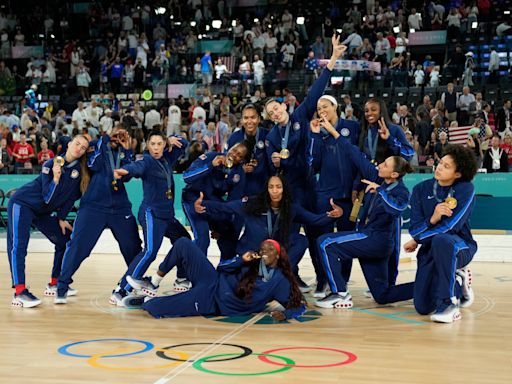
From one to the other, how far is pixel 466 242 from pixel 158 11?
68.6 feet

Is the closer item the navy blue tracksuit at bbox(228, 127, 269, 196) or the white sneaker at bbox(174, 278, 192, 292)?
the navy blue tracksuit at bbox(228, 127, 269, 196)

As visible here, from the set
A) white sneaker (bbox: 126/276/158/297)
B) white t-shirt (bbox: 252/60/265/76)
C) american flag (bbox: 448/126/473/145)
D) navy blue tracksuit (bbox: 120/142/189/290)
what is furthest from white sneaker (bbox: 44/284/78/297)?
white t-shirt (bbox: 252/60/265/76)

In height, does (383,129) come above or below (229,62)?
below

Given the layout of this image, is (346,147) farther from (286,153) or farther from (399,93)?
(399,93)

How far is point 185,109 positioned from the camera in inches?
764

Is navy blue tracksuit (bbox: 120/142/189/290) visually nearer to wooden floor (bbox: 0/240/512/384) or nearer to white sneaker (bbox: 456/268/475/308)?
wooden floor (bbox: 0/240/512/384)

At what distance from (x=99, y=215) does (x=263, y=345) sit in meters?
2.59

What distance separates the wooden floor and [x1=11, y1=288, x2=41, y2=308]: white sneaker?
10 cm

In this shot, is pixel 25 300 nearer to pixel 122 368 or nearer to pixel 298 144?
pixel 122 368

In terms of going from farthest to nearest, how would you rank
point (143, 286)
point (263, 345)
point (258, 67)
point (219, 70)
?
1. point (219, 70)
2. point (258, 67)
3. point (143, 286)
4. point (263, 345)

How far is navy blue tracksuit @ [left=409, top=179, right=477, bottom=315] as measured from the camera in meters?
7.05

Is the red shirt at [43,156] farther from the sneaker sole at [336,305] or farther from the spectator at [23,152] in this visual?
the sneaker sole at [336,305]

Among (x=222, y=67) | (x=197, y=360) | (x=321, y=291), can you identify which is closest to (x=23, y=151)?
(x=222, y=67)

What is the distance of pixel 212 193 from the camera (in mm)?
8500
